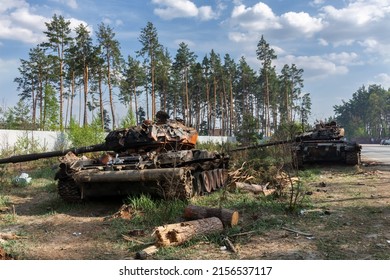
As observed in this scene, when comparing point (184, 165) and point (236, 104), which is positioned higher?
point (236, 104)

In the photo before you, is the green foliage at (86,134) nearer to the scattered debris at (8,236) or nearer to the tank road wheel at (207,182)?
the tank road wheel at (207,182)

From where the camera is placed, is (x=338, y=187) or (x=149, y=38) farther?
(x=149, y=38)

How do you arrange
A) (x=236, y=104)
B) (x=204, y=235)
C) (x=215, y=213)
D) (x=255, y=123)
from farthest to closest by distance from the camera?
(x=236, y=104) < (x=255, y=123) < (x=215, y=213) < (x=204, y=235)

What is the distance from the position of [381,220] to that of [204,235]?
302 centimetres

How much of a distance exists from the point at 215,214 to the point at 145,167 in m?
2.53

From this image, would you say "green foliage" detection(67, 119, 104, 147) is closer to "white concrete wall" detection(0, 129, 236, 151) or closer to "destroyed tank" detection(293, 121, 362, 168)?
"white concrete wall" detection(0, 129, 236, 151)

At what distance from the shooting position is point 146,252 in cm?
505

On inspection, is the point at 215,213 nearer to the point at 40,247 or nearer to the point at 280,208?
the point at 280,208

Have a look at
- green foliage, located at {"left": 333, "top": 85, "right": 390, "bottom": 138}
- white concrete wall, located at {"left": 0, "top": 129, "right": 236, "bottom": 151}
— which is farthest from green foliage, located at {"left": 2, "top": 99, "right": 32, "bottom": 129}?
green foliage, located at {"left": 333, "top": 85, "right": 390, "bottom": 138}

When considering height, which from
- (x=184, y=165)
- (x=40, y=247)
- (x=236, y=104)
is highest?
(x=236, y=104)

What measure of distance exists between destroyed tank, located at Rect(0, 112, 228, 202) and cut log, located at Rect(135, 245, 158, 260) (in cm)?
213
